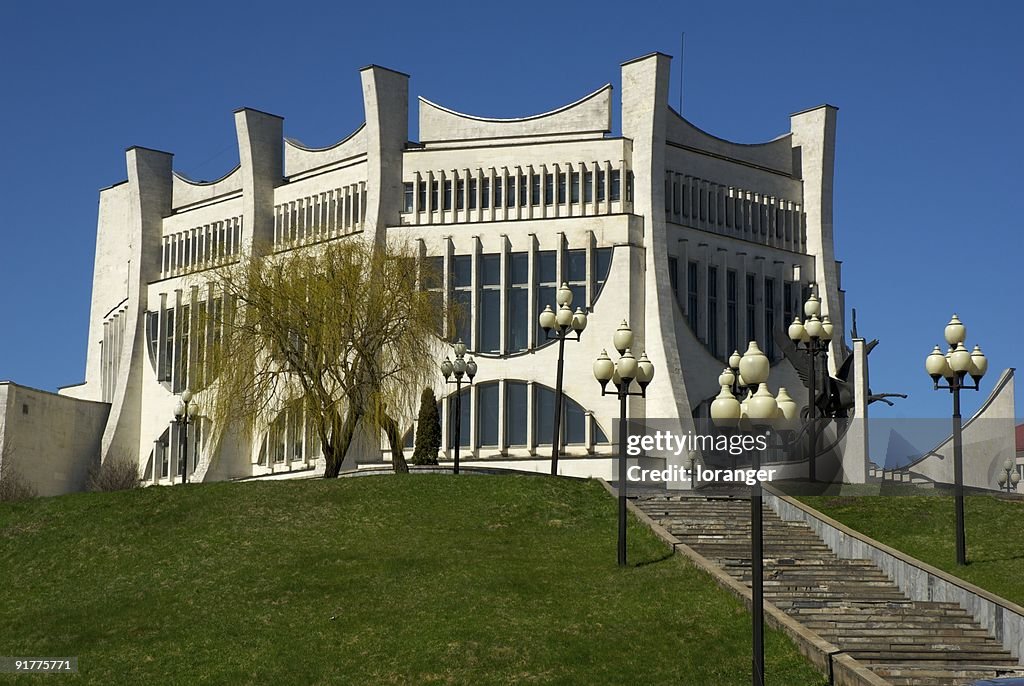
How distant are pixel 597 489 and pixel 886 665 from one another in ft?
41.3

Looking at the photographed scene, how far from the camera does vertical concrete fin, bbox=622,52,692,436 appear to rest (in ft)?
161

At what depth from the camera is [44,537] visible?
28297 millimetres

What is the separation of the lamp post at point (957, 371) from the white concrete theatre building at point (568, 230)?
22294mm

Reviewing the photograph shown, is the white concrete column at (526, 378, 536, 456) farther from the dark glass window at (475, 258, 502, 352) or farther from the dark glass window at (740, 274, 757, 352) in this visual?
the dark glass window at (740, 274, 757, 352)

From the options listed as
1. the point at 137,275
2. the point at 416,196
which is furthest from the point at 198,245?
the point at 416,196

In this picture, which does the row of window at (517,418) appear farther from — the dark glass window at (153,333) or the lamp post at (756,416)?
the lamp post at (756,416)

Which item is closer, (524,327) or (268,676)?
(268,676)

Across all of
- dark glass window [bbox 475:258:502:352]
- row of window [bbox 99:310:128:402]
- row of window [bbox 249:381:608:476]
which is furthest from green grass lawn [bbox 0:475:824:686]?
row of window [bbox 99:310:128:402]

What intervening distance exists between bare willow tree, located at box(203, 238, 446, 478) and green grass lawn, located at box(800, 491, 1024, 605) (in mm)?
13450

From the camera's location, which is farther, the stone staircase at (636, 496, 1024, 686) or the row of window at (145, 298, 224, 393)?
the row of window at (145, 298, 224, 393)

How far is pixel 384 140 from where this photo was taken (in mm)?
51625

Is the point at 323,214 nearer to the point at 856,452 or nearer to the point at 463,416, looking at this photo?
the point at 463,416

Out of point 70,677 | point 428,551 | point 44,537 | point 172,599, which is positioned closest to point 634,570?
point 428,551

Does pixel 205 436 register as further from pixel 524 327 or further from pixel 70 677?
pixel 70 677
